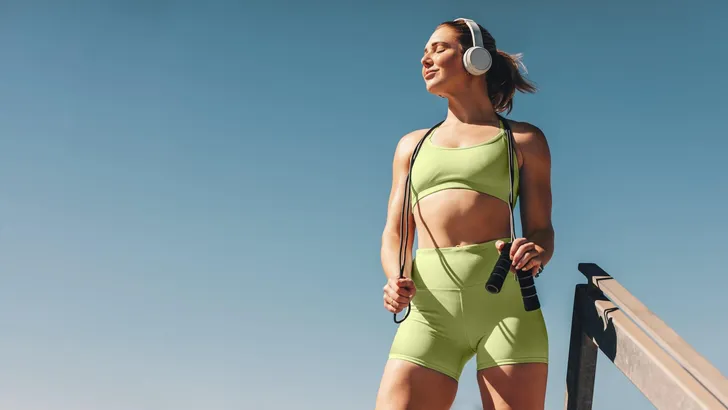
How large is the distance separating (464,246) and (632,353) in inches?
36.4

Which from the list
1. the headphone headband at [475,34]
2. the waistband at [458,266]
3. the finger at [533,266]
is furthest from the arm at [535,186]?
the headphone headband at [475,34]

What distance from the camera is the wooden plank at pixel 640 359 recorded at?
9.21ft

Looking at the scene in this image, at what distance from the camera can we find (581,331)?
13.0 ft

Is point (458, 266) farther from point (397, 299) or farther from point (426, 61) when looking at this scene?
point (426, 61)

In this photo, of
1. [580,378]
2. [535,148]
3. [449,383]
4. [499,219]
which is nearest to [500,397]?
[449,383]

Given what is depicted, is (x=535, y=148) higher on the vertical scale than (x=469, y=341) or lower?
higher

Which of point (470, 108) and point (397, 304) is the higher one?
point (470, 108)

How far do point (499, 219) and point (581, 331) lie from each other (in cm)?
79

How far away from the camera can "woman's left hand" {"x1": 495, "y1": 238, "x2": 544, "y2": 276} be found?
11.0ft

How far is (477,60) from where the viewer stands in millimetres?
4059

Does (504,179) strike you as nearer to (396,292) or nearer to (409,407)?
(396,292)

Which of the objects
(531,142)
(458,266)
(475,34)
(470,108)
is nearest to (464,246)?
(458,266)

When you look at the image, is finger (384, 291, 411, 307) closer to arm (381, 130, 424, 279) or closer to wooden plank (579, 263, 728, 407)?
arm (381, 130, 424, 279)

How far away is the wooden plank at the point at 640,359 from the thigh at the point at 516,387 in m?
0.36
